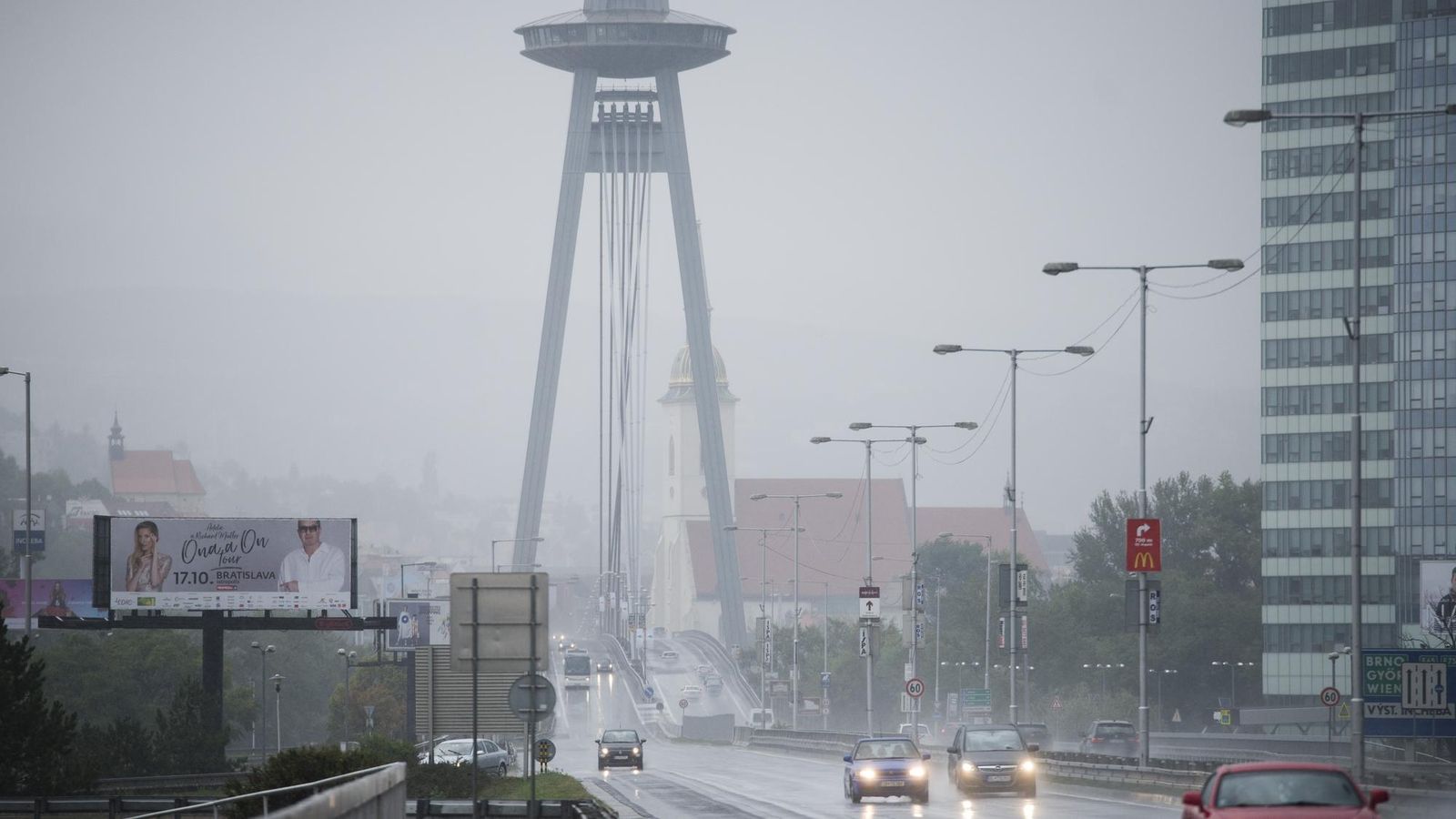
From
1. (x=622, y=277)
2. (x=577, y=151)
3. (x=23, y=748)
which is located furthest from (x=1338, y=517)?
(x=23, y=748)

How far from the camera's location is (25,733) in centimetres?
3997

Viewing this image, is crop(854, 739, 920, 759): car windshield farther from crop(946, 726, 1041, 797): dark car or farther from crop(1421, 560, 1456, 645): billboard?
crop(1421, 560, 1456, 645): billboard

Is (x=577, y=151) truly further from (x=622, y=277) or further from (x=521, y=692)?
(x=521, y=692)

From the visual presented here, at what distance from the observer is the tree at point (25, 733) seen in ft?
130

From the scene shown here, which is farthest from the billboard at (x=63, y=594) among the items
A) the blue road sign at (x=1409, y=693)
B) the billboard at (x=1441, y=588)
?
the blue road sign at (x=1409, y=693)

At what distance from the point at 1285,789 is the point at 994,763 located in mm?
24192

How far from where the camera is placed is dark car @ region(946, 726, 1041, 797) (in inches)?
1706

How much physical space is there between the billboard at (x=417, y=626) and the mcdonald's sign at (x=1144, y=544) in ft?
182

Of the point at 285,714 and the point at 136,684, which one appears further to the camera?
the point at 285,714

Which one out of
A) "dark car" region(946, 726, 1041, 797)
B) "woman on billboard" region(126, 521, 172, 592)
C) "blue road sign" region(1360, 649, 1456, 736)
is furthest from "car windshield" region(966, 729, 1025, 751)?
"woman on billboard" region(126, 521, 172, 592)

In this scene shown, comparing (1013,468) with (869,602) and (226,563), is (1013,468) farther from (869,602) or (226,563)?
(226,563)

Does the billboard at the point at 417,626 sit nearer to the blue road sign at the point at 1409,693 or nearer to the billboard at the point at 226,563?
the billboard at the point at 226,563

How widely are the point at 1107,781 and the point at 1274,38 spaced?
86.8 metres

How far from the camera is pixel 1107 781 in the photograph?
155ft
